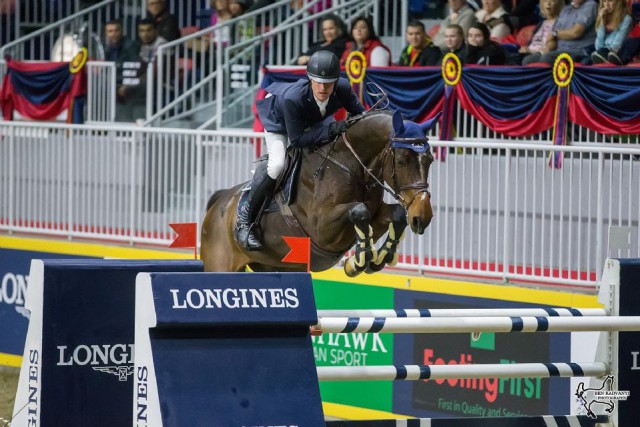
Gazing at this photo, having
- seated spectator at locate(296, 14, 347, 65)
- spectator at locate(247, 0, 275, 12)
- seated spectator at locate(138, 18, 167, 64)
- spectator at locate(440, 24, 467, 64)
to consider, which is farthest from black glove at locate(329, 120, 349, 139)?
seated spectator at locate(138, 18, 167, 64)

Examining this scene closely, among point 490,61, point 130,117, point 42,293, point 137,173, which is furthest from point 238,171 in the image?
point 42,293

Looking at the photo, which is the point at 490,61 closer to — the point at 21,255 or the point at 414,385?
the point at 414,385

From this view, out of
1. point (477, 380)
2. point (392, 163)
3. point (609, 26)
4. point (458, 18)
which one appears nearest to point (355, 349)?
point (477, 380)

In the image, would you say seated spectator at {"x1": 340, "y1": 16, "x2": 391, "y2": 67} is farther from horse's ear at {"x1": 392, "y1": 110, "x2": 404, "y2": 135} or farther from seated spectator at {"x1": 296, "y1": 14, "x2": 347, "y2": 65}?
horse's ear at {"x1": 392, "y1": 110, "x2": 404, "y2": 135}

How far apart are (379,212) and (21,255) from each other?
18.4 ft

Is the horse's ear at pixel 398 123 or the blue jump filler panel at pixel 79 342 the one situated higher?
the horse's ear at pixel 398 123

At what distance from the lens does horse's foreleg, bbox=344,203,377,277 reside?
807cm

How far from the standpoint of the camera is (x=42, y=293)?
5582 mm

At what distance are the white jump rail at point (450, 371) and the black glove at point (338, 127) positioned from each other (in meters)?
2.64

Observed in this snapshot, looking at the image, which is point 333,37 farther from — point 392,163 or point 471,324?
point 471,324

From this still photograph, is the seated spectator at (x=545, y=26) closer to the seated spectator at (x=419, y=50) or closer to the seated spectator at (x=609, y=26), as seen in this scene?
the seated spectator at (x=419, y=50)

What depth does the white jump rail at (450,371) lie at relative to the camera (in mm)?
6133

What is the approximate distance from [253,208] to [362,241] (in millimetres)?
1346

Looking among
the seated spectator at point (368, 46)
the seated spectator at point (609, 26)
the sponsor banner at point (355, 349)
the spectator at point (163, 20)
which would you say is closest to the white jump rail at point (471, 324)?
the sponsor banner at point (355, 349)
